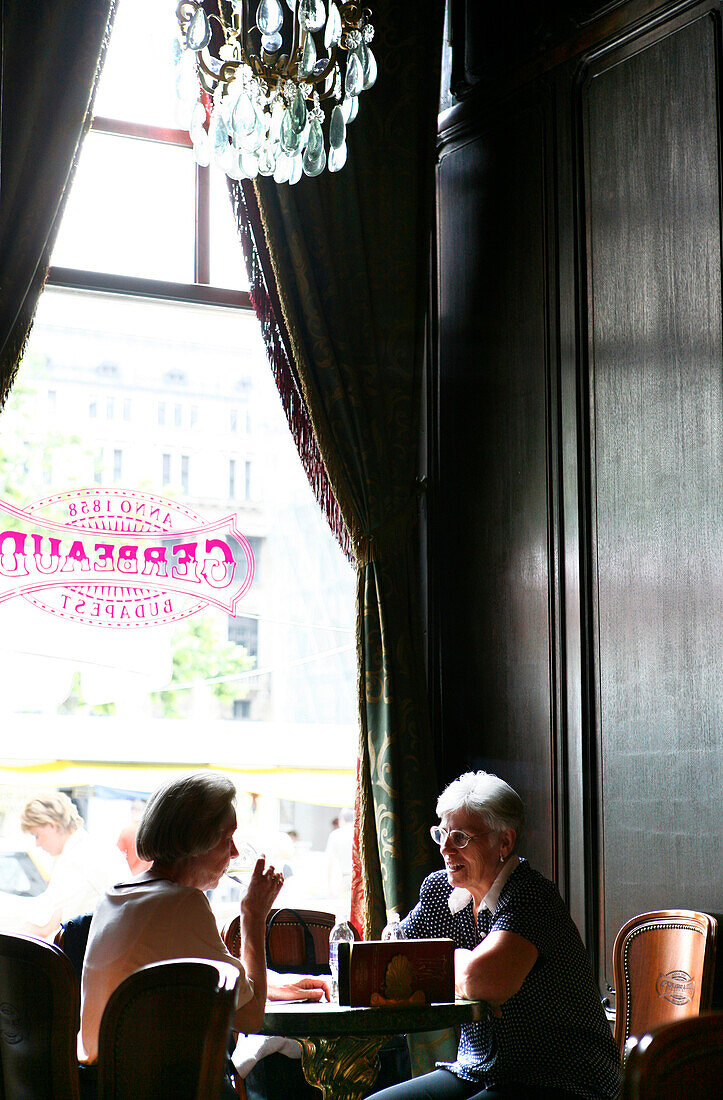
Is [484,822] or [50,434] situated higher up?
[50,434]

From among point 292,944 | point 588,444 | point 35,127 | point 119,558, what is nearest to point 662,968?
point 292,944

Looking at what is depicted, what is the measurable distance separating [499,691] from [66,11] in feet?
8.58

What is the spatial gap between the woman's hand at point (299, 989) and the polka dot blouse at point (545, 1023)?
13.9 inches

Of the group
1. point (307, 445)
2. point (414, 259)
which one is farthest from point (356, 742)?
point (414, 259)

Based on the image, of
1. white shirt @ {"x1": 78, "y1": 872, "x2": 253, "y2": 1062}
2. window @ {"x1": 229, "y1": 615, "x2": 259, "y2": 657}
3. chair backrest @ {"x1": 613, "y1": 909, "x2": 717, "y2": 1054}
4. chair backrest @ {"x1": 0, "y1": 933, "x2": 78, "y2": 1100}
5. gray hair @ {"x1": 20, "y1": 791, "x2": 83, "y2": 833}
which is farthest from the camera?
window @ {"x1": 229, "y1": 615, "x2": 259, "y2": 657}

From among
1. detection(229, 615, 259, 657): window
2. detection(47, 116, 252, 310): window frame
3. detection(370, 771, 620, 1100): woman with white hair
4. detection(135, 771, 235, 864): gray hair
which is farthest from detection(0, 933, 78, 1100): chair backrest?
detection(47, 116, 252, 310): window frame

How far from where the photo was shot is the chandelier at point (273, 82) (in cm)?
270

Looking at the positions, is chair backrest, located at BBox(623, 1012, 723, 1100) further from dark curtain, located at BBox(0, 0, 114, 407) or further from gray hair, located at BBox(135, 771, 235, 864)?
dark curtain, located at BBox(0, 0, 114, 407)

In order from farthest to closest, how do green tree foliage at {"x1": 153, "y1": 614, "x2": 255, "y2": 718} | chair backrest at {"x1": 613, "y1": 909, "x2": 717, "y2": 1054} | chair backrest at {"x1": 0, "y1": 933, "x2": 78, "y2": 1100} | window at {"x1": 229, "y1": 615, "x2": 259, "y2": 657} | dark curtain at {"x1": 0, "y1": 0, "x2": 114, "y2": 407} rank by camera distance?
window at {"x1": 229, "y1": 615, "x2": 259, "y2": 657} → green tree foliage at {"x1": 153, "y1": 614, "x2": 255, "y2": 718} → dark curtain at {"x1": 0, "y1": 0, "x2": 114, "y2": 407} → chair backrest at {"x1": 613, "y1": 909, "x2": 717, "y2": 1054} → chair backrest at {"x1": 0, "y1": 933, "x2": 78, "y2": 1100}

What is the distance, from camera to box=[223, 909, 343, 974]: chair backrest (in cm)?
315

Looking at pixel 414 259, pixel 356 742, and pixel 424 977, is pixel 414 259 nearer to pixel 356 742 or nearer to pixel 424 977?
pixel 356 742

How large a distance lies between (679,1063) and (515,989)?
127 centimetres

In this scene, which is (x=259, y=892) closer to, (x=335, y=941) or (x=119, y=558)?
(x=335, y=941)

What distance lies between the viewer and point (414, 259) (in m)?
4.32
